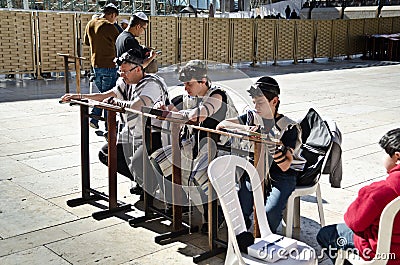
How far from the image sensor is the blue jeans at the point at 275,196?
3721 mm

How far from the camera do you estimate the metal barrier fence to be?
43.6ft

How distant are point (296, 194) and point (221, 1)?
2477 cm

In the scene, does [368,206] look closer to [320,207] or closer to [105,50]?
[320,207]

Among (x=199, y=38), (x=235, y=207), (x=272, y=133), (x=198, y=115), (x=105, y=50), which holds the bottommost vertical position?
(x=235, y=207)

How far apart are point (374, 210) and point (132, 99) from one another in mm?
2699

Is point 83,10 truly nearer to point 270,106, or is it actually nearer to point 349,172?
point 349,172

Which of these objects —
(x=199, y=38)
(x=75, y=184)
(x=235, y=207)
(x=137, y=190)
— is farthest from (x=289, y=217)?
(x=199, y=38)

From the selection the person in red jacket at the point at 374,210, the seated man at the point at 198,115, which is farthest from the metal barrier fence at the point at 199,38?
the person in red jacket at the point at 374,210

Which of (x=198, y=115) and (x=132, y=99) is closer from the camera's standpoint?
(x=198, y=115)

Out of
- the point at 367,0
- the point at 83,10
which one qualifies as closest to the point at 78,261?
the point at 83,10

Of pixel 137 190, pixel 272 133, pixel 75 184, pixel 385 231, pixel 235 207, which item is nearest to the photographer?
pixel 385 231

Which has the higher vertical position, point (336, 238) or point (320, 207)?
point (336, 238)

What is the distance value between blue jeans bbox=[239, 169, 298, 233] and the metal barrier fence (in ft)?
32.7

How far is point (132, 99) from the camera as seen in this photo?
4.75 metres
